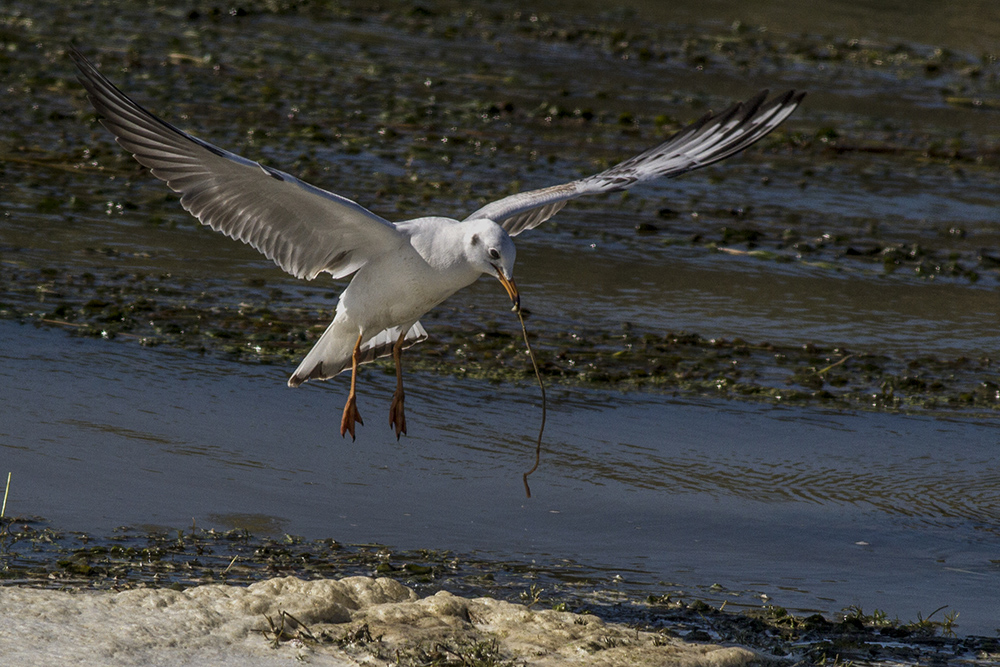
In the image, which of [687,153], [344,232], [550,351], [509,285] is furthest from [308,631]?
[687,153]

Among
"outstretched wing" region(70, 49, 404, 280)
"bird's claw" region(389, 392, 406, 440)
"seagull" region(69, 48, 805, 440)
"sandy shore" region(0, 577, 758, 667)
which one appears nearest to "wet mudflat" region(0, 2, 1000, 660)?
"bird's claw" region(389, 392, 406, 440)

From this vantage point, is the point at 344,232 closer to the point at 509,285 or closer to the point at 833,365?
the point at 509,285

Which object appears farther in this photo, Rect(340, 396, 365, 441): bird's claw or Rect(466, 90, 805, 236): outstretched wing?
Rect(466, 90, 805, 236): outstretched wing

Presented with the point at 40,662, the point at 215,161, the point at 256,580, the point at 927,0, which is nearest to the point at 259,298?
the point at 215,161

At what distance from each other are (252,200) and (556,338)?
7.26 feet

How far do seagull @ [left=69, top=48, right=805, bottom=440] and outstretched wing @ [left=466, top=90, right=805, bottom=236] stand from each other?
0.02 meters

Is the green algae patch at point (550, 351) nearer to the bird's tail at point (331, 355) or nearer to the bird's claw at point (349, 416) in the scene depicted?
the bird's tail at point (331, 355)

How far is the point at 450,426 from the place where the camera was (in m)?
6.21

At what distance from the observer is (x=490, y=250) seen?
17.6ft

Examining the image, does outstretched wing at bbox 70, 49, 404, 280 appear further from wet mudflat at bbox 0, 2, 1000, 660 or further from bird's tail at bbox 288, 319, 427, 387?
wet mudflat at bbox 0, 2, 1000, 660

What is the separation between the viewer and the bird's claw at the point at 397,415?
584cm

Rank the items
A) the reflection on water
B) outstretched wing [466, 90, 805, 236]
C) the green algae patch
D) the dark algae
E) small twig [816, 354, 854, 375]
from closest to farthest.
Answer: the dark algae → the reflection on water → outstretched wing [466, 90, 805, 236] → the green algae patch → small twig [816, 354, 854, 375]

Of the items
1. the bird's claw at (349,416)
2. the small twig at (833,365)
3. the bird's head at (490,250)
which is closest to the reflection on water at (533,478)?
the bird's claw at (349,416)

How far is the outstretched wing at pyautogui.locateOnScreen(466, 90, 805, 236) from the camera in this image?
6336mm
